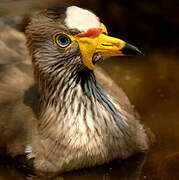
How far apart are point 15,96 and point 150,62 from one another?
186 cm

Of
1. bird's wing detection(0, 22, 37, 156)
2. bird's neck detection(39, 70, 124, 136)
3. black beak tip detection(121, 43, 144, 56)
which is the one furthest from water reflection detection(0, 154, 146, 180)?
black beak tip detection(121, 43, 144, 56)

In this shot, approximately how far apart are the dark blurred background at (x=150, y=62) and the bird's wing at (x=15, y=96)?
1.01m

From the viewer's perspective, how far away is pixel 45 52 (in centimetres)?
265

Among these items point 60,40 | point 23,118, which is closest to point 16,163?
point 23,118

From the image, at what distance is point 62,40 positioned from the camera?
2.57 m

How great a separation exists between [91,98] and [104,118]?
19cm

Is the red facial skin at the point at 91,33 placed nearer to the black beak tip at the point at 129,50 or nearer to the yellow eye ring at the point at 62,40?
the yellow eye ring at the point at 62,40

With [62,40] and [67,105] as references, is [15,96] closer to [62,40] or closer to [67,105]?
[67,105]

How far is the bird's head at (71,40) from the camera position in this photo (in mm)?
2494

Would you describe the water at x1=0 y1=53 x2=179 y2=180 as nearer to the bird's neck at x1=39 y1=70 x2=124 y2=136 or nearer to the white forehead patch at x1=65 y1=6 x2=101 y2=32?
the bird's neck at x1=39 y1=70 x2=124 y2=136

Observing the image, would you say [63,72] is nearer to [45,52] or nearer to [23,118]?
[45,52]

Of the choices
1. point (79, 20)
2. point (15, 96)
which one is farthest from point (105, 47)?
point (15, 96)

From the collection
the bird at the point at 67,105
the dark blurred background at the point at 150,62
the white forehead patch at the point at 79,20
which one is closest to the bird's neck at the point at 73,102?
the bird at the point at 67,105

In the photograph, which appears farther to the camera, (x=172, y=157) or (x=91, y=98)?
(x=172, y=157)
